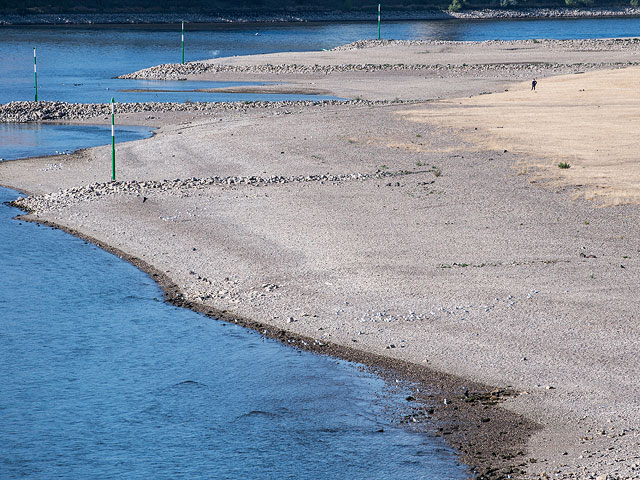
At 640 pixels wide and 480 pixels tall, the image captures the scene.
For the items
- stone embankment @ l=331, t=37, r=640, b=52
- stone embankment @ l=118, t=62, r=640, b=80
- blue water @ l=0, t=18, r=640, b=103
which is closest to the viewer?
blue water @ l=0, t=18, r=640, b=103

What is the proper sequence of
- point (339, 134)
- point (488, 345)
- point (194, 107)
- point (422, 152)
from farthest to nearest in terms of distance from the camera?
point (194, 107), point (339, 134), point (422, 152), point (488, 345)

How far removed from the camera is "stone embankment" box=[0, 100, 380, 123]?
43031 mm

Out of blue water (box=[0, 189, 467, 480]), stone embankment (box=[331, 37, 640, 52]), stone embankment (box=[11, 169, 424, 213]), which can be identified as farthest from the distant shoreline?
blue water (box=[0, 189, 467, 480])

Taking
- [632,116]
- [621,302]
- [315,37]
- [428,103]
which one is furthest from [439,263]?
[315,37]

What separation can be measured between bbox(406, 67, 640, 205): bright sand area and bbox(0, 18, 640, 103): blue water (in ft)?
47.9

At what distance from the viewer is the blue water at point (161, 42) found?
56719 millimetres

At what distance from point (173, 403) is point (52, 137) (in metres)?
27.3

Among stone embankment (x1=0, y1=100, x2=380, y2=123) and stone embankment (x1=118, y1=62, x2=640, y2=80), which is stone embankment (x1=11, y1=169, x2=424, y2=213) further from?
stone embankment (x1=118, y1=62, x2=640, y2=80)

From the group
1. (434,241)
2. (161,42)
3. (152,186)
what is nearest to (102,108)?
(152,186)

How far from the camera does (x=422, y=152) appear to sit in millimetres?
29125

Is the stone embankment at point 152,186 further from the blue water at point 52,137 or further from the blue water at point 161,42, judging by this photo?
the blue water at point 161,42

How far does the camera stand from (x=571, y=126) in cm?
3262

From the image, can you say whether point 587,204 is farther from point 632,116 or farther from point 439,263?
point 632,116

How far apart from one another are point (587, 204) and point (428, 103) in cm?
1981
